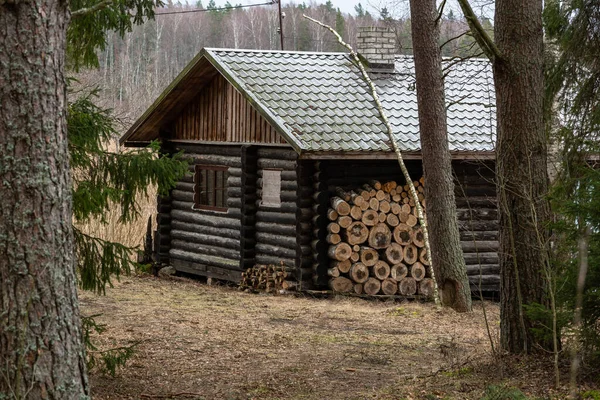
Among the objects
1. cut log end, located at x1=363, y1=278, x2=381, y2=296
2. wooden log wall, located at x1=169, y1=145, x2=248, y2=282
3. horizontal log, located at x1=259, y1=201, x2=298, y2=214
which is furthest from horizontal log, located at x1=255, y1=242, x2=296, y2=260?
cut log end, located at x1=363, y1=278, x2=381, y2=296

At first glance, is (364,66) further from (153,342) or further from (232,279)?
(153,342)

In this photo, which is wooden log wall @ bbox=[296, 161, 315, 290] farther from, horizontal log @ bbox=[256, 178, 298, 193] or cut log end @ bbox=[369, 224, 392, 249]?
cut log end @ bbox=[369, 224, 392, 249]

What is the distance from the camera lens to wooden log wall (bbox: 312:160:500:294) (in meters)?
15.4

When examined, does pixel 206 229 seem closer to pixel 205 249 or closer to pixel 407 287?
pixel 205 249

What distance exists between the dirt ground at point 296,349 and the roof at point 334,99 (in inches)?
110

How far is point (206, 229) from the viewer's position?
17891 millimetres

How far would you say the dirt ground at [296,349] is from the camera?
8047 mm

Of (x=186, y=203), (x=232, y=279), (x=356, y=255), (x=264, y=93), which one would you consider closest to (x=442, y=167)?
(x=356, y=255)

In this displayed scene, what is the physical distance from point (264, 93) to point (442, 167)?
154 inches

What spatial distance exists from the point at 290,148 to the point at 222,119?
6.83 feet

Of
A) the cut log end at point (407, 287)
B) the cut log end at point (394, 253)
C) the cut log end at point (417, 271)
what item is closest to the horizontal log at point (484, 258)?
the cut log end at point (417, 271)

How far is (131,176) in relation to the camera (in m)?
8.06

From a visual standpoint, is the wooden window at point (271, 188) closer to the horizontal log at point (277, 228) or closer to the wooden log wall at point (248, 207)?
the wooden log wall at point (248, 207)

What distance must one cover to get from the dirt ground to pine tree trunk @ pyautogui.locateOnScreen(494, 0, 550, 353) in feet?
1.87
